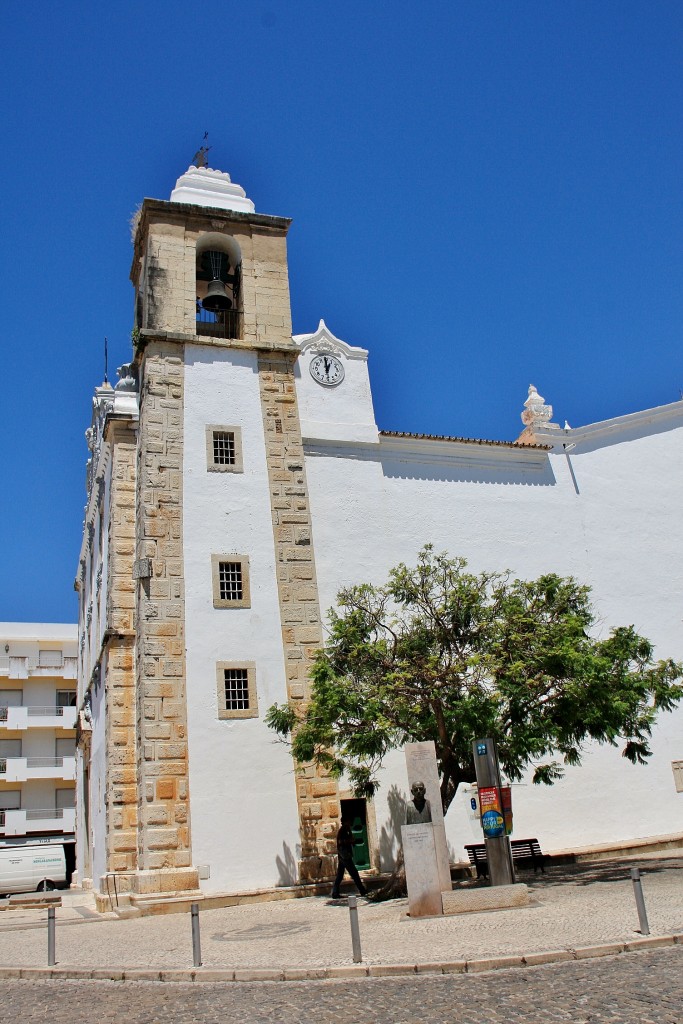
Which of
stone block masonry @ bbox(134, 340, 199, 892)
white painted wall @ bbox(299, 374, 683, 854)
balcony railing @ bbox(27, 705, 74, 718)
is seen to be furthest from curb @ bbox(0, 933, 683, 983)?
balcony railing @ bbox(27, 705, 74, 718)

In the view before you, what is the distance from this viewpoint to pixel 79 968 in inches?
363

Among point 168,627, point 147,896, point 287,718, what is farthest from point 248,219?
point 147,896

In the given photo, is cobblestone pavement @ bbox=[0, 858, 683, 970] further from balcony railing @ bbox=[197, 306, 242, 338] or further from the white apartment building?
the white apartment building

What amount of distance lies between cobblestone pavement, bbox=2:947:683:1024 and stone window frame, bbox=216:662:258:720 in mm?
7810

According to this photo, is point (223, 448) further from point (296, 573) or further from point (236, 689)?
point (236, 689)

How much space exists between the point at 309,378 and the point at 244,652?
700 centimetres

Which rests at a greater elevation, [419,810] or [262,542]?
[262,542]

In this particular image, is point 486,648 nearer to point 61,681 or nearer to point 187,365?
→ point 187,365

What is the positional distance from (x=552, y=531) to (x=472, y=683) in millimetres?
8533

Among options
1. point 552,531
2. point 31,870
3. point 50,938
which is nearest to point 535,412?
point 552,531

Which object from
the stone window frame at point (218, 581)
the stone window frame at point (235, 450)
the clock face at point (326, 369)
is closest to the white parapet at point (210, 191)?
the clock face at point (326, 369)

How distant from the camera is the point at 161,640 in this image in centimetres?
1628

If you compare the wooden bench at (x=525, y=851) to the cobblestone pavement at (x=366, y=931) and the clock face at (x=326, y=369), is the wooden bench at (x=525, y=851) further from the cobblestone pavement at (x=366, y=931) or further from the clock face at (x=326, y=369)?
the clock face at (x=326, y=369)

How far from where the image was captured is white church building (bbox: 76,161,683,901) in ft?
51.9
